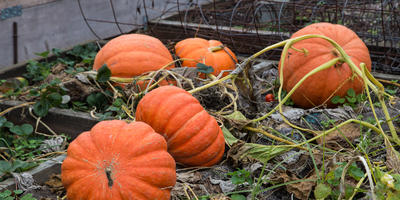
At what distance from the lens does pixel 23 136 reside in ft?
10.3

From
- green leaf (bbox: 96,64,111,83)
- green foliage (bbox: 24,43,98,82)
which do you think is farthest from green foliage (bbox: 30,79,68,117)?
green foliage (bbox: 24,43,98,82)

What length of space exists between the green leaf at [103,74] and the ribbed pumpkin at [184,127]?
99 centimetres

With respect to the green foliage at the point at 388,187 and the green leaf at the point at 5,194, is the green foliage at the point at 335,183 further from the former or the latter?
the green leaf at the point at 5,194

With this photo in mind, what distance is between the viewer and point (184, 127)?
2.40m

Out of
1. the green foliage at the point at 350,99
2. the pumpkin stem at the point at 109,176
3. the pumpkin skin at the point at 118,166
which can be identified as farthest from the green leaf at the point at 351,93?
the pumpkin stem at the point at 109,176

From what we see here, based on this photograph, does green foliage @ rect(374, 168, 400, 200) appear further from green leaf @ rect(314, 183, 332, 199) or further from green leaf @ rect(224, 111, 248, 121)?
green leaf @ rect(224, 111, 248, 121)

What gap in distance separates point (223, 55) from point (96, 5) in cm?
230

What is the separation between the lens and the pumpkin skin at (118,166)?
1.91 meters

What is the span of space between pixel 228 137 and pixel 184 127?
Answer: 1.35 ft

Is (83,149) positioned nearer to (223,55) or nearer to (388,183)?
(388,183)

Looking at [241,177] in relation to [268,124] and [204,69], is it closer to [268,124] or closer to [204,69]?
[268,124]

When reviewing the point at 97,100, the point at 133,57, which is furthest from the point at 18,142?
the point at 133,57

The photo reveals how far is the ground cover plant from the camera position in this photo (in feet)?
6.94

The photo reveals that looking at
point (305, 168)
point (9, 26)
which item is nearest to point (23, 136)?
point (9, 26)
